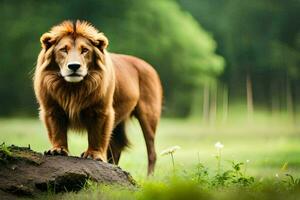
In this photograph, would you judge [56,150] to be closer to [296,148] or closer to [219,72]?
[296,148]

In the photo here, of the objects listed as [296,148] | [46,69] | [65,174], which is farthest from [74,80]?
[296,148]

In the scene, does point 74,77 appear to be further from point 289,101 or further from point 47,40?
point 289,101

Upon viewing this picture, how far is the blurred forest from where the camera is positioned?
1711cm

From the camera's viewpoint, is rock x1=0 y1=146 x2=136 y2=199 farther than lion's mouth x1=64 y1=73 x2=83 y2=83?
No

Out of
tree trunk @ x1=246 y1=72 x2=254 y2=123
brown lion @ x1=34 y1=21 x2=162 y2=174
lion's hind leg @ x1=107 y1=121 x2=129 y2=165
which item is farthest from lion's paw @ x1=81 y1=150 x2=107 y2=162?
tree trunk @ x1=246 y1=72 x2=254 y2=123

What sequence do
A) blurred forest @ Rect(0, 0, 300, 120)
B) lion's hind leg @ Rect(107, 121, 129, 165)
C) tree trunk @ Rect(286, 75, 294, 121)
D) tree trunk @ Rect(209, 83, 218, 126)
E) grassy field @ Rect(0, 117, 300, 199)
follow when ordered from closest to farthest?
lion's hind leg @ Rect(107, 121, 129, 165)
grassy field @ Rect(0, 117, 300, 199)
blurred forest @ Rect(0, 0, 300, 120)
tree trunk @ Rect(286, 75, 294, 121)
tree trunk @ Rect(209, 83, 218, 126)

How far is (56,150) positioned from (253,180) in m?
1.37

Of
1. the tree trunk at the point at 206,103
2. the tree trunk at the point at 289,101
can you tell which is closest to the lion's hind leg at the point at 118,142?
the tree trunk at the point at 289,101

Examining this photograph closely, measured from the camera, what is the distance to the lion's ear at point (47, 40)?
548 cm

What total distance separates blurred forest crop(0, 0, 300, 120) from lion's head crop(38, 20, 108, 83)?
1081cm

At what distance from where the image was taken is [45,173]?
4.77 m

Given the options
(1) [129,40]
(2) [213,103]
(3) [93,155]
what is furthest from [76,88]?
(2) [213,103]

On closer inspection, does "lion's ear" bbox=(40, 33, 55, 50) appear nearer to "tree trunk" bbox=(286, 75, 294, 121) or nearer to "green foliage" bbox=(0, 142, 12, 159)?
"green foliage" bbox=(0, 142, 12, 159)

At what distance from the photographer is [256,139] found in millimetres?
14156
